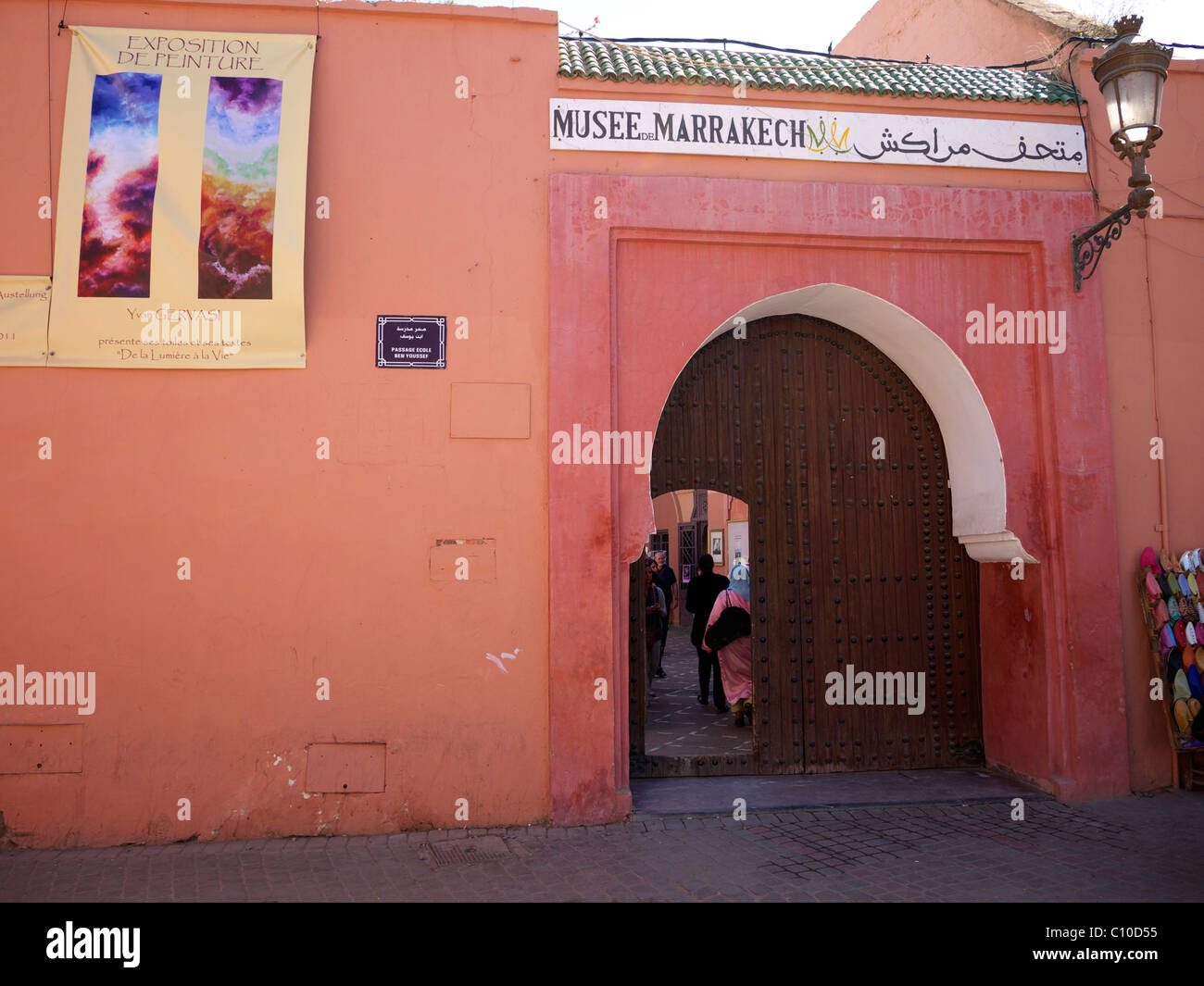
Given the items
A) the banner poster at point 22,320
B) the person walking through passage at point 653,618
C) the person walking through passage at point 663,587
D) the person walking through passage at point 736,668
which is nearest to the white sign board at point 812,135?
the banner poster at point 22,320

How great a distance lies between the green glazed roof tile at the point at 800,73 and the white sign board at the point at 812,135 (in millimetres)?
161

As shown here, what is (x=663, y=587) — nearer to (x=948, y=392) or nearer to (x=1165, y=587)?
(x=948, y=392)

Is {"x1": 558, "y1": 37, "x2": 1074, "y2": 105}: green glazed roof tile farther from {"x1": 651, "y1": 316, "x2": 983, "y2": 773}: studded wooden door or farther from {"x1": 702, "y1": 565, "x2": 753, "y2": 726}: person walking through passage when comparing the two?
{"x1": 702, "y1": 565, "x2": 753, "y2": 726}: person walking through passage

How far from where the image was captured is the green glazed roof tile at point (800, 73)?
6.01m

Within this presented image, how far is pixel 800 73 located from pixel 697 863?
540cm

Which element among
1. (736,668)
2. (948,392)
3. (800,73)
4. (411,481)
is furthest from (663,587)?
(800,73)

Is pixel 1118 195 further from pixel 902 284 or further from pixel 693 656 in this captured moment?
pixel 693 656

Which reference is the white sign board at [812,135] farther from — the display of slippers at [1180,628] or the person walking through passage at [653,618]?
the person walking through passage at [653,618]

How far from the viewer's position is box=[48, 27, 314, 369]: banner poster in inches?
216

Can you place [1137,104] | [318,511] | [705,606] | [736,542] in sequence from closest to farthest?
1. [1137,104]
2. [318,511]
3. [705,606]
4. [736,542]

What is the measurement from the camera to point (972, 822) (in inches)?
217

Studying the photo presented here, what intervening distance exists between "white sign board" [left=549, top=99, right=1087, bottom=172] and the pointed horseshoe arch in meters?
1.03

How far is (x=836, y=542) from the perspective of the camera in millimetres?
6688
